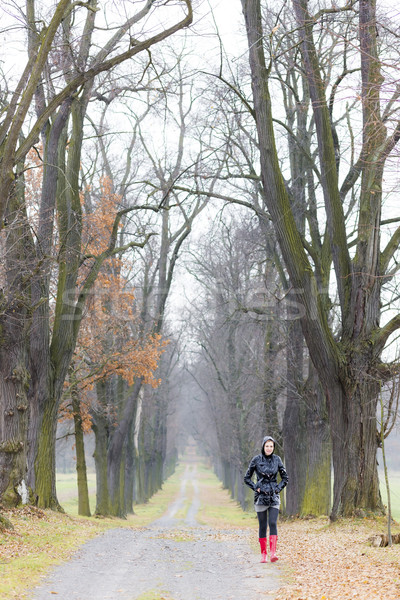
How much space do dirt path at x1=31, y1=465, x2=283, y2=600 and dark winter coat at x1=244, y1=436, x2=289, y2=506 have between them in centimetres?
83

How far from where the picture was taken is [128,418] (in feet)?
77.7

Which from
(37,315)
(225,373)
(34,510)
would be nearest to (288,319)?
(37,315)

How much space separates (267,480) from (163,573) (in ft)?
5.88

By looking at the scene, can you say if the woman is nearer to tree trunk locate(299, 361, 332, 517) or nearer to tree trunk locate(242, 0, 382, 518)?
tree trunk locate(242, 0, 382, 518)

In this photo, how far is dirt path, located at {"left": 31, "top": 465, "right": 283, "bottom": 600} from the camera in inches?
263

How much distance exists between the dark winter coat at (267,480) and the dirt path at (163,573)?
2.71 ft

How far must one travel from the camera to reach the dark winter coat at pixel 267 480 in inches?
343

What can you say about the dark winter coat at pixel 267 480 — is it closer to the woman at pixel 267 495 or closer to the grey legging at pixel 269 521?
the woman at pixel 267 495

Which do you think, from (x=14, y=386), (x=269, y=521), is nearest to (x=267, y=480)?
(x=269, y=521)

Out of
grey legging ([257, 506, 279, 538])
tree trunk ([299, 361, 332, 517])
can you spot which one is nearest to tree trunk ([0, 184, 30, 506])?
grey legging ([257, 506, 279, 538])

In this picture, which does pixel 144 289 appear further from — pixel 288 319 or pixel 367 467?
pixel 367 467

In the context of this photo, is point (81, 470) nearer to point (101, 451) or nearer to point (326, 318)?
point (101, 451)

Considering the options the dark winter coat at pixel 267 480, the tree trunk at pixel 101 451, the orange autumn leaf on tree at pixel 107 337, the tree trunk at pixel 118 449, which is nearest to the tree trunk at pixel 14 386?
the dark winter coat at pixel 267 480

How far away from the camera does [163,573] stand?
8.12 meters
